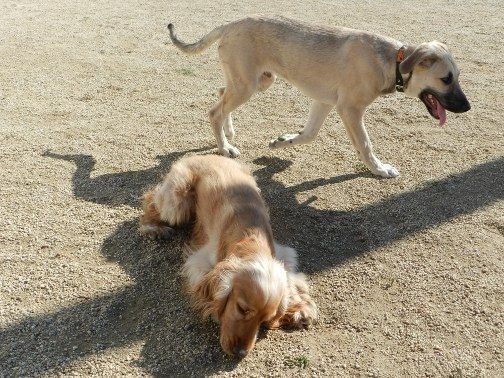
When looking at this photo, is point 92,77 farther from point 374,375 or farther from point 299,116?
point 374,375

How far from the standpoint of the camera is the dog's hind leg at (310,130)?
5.93 metres

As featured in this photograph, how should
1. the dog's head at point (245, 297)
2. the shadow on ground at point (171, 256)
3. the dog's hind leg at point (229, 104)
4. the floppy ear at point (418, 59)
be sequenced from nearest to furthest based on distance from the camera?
the dog's head at point (245, 297)
the shadow on ground at point (171, 256)
the floppy ear at point (418, 59)
the dog's hind leg at point (229, 104)

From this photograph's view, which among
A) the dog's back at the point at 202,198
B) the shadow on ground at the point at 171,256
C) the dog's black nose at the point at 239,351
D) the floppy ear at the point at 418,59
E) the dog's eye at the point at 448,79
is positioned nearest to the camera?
the dog's black nose at the point at 239,351

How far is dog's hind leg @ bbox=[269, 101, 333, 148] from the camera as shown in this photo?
593 cm

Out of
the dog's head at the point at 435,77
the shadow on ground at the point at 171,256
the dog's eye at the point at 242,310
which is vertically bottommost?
the shadow on ground at the point at 171,256

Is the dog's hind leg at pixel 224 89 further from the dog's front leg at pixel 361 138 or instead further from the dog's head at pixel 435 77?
the dog's head at pixel 435 77

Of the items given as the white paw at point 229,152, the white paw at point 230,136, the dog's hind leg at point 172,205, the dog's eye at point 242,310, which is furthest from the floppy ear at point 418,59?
the dog's eye at point 242,310

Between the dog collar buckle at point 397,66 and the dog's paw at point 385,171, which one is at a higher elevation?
the dog collar buckle at point 397,66

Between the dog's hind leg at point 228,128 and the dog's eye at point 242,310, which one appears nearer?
the dog's eye at point 242,310

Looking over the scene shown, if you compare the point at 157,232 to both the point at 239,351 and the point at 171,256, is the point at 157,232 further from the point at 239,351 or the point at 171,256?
the point at 239,351

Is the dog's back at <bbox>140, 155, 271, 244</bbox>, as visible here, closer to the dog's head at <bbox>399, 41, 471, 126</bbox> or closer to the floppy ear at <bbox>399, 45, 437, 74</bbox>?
the floppy ear at <bbox>399, 45, 437, 74</bbox>

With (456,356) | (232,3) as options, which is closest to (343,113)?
(456,356)

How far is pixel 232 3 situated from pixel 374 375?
1157 centimetres

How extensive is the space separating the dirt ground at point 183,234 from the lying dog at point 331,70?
1.66 feet
